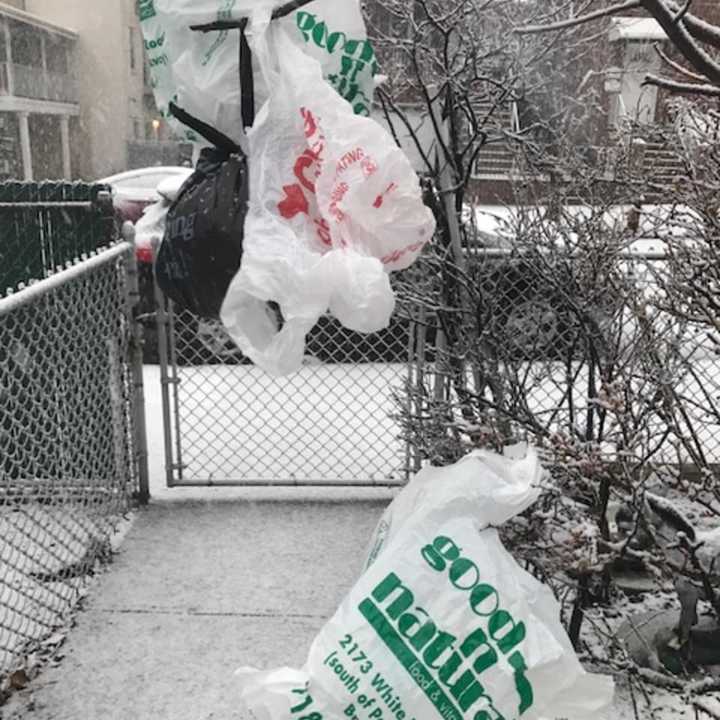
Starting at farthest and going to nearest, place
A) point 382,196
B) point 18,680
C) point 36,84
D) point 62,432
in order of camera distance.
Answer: point 36,84 < point 62,432 < point 18,680 < point 382,196

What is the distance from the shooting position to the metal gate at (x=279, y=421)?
169 inches

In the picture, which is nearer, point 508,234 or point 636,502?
point 636,502

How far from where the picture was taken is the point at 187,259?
1968 mm

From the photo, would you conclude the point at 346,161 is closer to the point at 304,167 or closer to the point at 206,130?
the point at 304,167

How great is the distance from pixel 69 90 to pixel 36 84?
2.38m

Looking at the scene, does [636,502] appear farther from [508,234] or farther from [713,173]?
[508,234]

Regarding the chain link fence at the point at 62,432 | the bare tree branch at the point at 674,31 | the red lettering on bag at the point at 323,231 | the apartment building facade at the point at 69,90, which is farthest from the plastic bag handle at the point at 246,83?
the apartment building facade at the point at 69,90

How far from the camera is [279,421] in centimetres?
536

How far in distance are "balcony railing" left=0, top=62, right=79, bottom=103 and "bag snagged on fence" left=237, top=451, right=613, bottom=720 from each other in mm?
24490

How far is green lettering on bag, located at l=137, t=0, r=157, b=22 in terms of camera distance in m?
2.03

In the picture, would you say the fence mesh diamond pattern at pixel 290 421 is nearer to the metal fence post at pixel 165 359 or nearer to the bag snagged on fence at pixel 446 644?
the metal fence post at pixel 165 359

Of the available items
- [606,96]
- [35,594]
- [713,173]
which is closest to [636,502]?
[713,173]

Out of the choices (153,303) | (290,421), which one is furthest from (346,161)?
(153,303)

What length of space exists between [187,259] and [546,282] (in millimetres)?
1709
